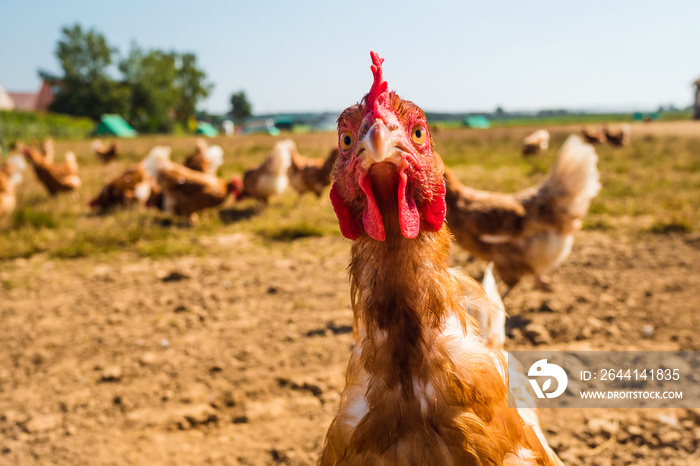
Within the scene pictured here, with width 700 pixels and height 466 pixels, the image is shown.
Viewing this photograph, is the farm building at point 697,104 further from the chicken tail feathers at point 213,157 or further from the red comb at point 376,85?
the red comb at point 376,85

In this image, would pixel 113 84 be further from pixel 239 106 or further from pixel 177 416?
pixel 177 416

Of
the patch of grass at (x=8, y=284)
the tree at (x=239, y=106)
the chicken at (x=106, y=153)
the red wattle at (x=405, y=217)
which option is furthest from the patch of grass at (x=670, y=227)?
the tree at (x=239, y=106)

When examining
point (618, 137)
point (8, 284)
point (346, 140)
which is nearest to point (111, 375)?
point (8, 284)

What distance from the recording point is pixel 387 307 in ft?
3.89

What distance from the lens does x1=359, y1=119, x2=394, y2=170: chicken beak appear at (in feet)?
3.36

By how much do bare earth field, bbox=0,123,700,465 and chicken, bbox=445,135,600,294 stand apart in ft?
1.40

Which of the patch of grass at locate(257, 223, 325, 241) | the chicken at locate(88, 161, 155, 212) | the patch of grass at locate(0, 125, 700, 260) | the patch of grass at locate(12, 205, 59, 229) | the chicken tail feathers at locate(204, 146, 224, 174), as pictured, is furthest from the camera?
the chicken tail feathers at locate(204, 146, 224, 174)

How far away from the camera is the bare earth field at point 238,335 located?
2.36 m

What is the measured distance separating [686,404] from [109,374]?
12.3 ft

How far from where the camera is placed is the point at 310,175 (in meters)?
7.88

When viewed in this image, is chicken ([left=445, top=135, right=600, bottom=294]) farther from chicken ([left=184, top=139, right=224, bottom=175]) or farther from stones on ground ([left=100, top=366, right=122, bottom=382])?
chicken ([left=184, top=139, right=224, bottom=175])

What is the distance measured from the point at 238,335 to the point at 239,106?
266ft

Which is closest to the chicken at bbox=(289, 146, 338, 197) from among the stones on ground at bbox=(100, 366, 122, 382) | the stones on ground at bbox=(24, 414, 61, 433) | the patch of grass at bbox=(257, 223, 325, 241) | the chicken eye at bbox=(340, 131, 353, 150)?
the patch of grass at bbox=(257, 223, 325, 241)

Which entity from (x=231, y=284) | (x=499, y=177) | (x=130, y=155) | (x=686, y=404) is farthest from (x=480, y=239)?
(x=130, y=155)
